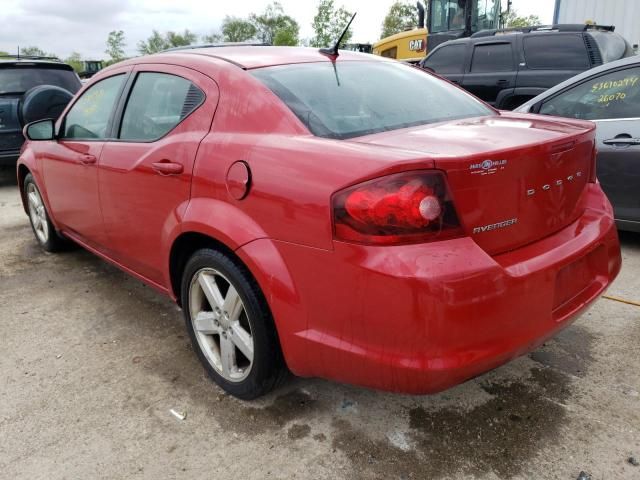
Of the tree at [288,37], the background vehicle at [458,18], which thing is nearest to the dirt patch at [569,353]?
the background vehicle at [458,18]

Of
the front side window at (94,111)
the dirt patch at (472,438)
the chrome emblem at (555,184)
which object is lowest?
the dirt patch at (472,438)

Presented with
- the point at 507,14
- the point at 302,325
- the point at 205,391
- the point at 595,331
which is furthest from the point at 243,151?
the point at 507,14

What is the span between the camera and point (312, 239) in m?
1.90

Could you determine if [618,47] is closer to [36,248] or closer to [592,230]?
[592,230]

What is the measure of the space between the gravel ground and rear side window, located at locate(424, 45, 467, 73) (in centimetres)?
659

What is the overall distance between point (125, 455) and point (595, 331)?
8.11 ft

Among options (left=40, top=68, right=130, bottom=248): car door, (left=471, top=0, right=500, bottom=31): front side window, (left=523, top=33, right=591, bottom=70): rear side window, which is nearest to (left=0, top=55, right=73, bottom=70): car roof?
(left=40, top=68, right=130, bottom=248): car door

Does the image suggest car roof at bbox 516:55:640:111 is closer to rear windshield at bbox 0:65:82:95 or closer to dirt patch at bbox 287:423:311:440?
dirt patch at bbox 287:423:311:440

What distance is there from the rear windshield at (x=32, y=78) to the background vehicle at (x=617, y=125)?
22.1 feet

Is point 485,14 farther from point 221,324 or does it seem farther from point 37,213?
point 221,324

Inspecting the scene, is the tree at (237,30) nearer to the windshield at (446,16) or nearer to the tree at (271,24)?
the tree at (271,24)

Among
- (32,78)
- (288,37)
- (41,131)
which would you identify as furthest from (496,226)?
(288,37)

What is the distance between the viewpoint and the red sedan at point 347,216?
5.80 ft

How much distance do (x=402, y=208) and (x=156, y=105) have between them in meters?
1.70
